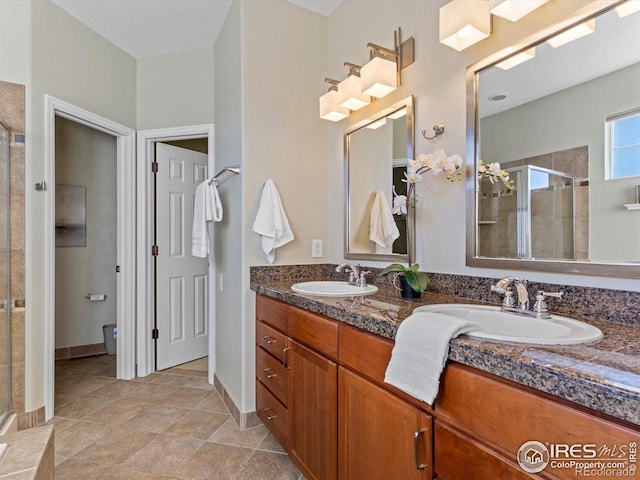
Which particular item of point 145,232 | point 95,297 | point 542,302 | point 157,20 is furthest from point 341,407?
point 95,297

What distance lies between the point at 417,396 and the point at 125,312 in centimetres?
284

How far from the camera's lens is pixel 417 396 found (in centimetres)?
93

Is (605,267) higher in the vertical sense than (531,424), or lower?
higher

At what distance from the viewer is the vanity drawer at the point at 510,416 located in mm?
629

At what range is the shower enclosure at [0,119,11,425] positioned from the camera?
85.0 inches

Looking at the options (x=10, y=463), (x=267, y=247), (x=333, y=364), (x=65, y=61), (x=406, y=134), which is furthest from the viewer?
(x=65, y=61)

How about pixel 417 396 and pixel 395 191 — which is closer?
pixel 417 396

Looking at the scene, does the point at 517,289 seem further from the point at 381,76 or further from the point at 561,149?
the point at 381,76

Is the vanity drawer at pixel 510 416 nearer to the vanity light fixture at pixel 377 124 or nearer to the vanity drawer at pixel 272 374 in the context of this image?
the vanity drawer at pixel 272 374

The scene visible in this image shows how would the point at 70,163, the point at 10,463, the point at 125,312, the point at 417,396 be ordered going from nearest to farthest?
the point at 417,396
the point at 10,463
the point at 125,312
the point at 70,163

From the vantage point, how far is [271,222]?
2.19 metres

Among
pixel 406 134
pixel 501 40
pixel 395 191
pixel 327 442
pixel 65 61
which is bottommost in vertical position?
pixel 327 442

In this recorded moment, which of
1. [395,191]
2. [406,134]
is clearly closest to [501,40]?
[406,134]

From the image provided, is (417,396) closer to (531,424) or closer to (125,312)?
(531,424)
